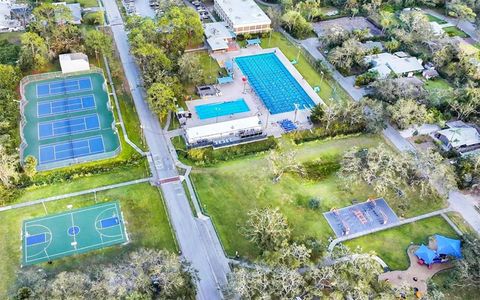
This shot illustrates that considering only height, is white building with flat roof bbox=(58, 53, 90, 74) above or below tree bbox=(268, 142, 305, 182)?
above

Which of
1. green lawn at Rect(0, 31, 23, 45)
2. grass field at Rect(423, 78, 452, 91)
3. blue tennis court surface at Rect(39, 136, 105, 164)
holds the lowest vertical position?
blue tennis court surface at Rect(39, 136, 105, 164)

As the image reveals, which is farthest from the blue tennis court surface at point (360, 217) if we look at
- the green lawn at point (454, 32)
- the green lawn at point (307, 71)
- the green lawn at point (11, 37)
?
the green lawn at point (11, 37)

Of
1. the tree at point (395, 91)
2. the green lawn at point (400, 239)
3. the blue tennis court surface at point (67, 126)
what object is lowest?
the green lawn at point (400, 239)

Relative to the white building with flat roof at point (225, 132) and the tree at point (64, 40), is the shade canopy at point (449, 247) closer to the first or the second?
the white building with flat roof at point (225, 132)

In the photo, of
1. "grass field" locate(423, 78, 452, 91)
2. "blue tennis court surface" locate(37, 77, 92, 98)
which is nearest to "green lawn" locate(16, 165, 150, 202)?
"blue tennis court surface" locate(37, 77, 92, 98)

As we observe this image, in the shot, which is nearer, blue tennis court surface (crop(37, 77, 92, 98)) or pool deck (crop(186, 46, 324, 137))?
pool deck (crop(186, 46, 324, 137))

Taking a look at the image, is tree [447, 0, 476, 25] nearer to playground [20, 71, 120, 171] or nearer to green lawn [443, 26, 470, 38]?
green lawn [443, 26, 470, 38]

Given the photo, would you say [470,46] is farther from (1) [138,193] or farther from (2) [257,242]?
(1) [138,193]

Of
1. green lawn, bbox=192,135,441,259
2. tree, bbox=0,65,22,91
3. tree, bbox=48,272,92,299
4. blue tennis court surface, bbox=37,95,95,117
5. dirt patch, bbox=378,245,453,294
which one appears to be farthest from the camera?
blue tennis court surface, bbox=37,95,95,117
